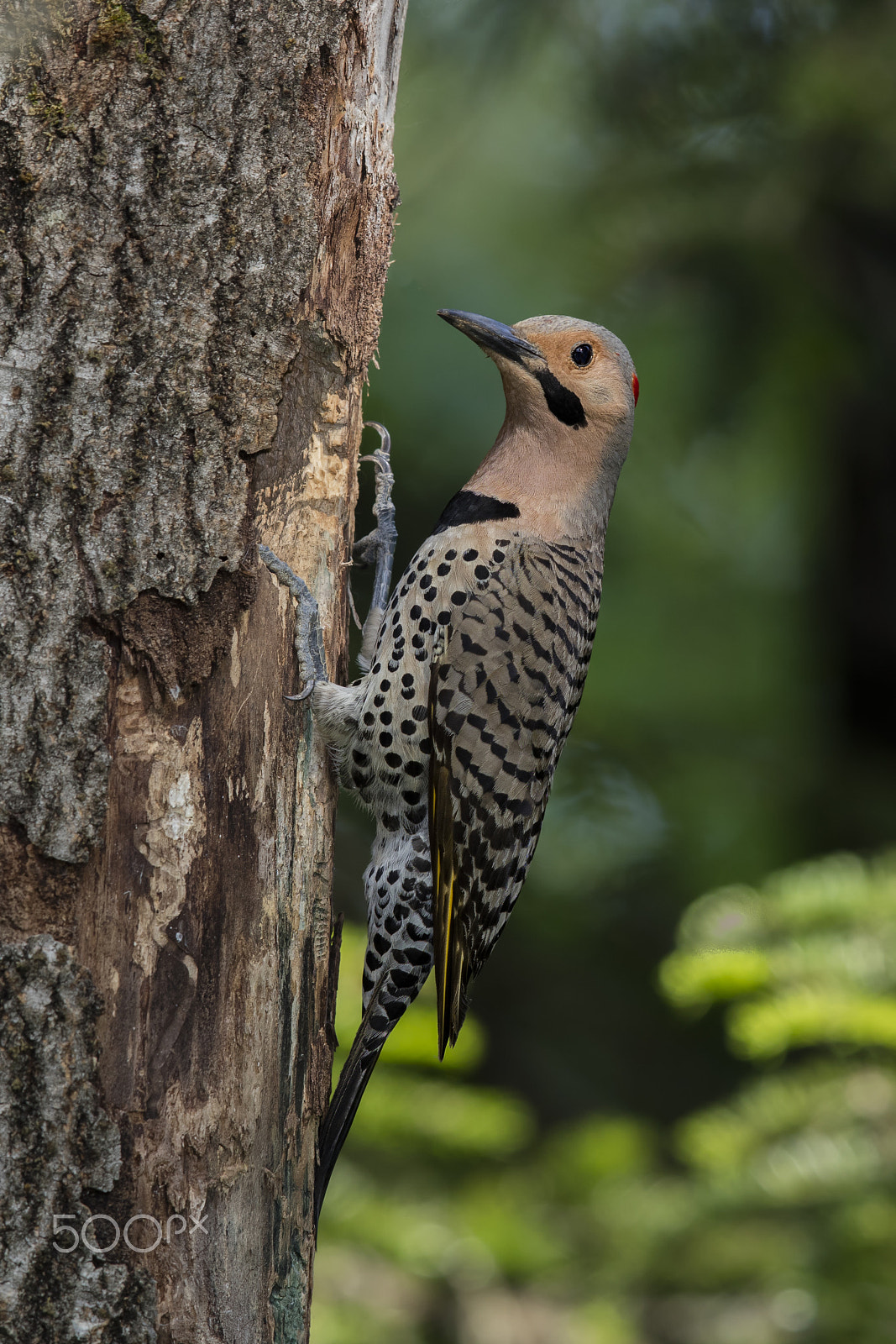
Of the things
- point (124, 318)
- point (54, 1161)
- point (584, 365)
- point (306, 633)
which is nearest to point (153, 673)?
point (306, 633)

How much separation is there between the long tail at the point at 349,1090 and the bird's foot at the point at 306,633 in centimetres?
89

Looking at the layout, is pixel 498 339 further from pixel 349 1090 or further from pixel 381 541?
pixel 349 1090

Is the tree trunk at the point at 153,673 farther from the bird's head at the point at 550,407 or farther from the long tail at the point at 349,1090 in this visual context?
the bird's head at the point at 550,407

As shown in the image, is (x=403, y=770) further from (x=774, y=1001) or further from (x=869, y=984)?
(x=869, y=984)

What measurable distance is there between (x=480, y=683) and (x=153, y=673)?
44.5 inches

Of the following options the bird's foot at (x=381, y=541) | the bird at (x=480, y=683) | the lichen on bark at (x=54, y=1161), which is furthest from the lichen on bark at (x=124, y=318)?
the bird's foot at (x=381, y=541)

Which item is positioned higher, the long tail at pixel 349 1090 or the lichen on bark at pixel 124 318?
the lichen on bark at pixel 124 318

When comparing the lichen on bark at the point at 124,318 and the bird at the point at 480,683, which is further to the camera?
the bird at the point at 480,683

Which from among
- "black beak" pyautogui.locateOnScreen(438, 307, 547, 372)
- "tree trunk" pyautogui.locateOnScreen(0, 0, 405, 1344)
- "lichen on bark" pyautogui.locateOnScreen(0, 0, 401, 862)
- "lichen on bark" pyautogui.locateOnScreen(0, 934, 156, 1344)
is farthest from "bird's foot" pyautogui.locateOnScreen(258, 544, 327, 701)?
"black beak" pyautogui.locateOnScreen(438, 307, 547, 372)

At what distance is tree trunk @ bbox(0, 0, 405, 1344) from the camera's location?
182cm

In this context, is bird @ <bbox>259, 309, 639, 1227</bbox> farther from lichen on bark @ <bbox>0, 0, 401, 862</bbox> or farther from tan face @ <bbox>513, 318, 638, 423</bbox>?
lichen on bark @ <bbox>0, 0, 401, 862</bbox>

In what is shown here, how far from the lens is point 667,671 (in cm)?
514

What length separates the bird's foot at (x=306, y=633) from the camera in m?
2.34

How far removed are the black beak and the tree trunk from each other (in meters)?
0.90
